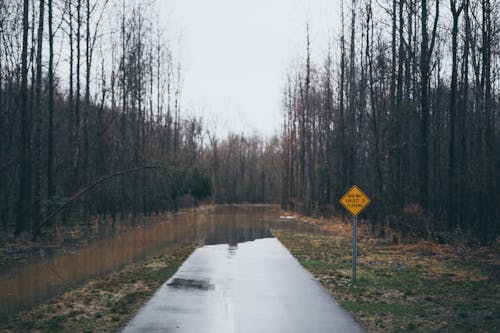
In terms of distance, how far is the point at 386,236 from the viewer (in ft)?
74.7

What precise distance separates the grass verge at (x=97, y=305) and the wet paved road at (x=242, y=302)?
0.38 m

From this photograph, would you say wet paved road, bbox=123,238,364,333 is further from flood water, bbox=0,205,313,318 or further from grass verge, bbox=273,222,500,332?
flood water, bbox=0,205,313,318

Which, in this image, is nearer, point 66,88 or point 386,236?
point 386,236

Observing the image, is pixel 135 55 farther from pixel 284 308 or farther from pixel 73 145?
pixel 284 308

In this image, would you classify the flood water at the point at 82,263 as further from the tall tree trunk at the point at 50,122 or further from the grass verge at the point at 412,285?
the grass verge at the point at 412,285

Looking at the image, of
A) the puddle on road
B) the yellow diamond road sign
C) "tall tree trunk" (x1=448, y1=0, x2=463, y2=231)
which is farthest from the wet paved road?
"tall tree trunk" (x1=448, y1=0, x2=463, y2=231)

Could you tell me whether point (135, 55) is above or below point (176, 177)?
above

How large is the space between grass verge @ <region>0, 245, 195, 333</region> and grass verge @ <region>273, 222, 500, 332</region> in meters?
4.01

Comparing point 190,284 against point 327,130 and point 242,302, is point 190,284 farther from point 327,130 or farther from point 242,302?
point 327,130

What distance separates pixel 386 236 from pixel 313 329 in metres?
16.5

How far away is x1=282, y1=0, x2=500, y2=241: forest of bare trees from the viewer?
63.0 ft

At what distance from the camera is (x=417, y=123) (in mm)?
30750

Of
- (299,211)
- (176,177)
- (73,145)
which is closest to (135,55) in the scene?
(73,145)

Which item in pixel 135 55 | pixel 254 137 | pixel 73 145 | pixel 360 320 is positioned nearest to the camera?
pixel 360 320
